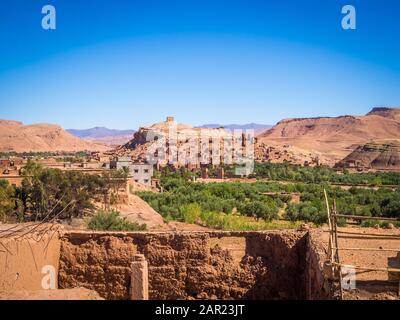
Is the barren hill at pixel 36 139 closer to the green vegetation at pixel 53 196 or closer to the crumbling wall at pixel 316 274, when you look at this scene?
the green vegetation at pixel 53 196

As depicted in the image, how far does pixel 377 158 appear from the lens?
2771 inches

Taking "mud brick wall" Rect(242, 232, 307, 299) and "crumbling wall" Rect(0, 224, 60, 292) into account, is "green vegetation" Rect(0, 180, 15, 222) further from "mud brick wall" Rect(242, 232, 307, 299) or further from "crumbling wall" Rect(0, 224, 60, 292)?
"mud brick wall" Rect(242, 232, 307, 299)

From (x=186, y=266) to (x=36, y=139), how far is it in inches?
4790

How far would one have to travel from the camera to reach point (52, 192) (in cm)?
2356

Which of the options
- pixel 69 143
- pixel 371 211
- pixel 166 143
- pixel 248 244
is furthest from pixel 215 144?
pixel 69 143

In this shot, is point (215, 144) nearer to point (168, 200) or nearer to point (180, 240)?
point (168, 200)

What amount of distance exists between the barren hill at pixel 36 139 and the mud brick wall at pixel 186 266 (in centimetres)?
10661

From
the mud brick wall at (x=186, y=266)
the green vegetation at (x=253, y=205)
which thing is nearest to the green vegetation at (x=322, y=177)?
the green vegetation at (x=253, y=205)

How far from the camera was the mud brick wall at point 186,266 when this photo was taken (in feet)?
36.5

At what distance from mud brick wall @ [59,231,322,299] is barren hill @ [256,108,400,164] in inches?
2767

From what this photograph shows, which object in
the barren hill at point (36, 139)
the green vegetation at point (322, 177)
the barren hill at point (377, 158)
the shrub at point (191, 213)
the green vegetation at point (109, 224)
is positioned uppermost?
the barren hill at point (36, 139)

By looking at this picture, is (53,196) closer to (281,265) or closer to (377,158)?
(281,265)

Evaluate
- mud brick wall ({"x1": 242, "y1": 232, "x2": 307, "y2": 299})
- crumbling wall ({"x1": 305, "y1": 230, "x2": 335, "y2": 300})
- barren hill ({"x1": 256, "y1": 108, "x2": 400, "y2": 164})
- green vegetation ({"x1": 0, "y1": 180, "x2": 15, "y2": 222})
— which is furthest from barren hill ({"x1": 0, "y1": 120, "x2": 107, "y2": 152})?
crumbling wall ({"x1": 305, "y1": 230, "x2": 335, "y2": 300})

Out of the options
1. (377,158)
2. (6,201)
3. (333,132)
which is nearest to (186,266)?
(6,201)
